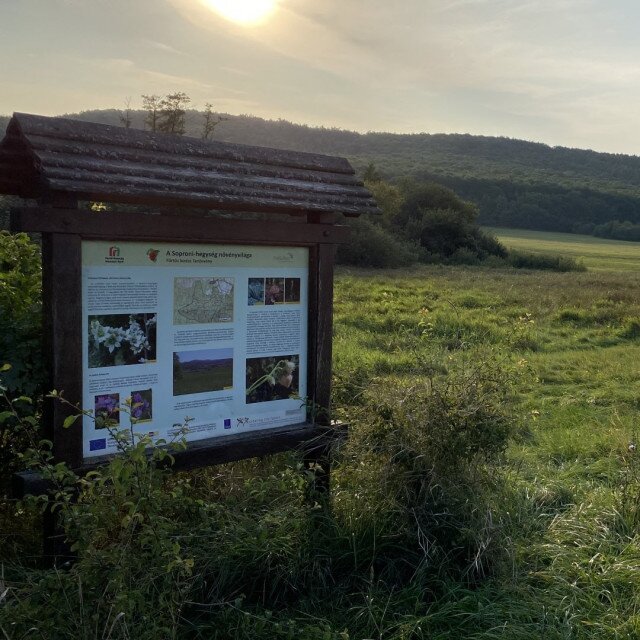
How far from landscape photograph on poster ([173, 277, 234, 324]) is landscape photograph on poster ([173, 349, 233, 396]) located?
0.20 meters

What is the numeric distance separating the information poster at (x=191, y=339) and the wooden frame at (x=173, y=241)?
2.6 inches

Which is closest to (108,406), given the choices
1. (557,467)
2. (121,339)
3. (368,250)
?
(121,339)

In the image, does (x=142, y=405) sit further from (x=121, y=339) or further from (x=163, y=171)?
(x=163, y=171)

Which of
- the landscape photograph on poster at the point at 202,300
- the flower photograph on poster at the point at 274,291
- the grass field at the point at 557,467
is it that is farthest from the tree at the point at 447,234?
the landscape photograph on poster at the point at 202,300

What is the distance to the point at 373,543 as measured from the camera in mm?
4215

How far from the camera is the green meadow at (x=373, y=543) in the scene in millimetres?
3266

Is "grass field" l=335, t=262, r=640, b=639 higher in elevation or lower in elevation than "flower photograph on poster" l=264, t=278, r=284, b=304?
lower

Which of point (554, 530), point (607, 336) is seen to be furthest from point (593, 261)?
point (554, 530)

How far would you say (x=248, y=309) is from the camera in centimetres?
465

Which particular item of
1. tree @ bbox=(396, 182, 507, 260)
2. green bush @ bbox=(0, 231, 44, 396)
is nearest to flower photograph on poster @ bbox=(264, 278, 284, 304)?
green bush @ bbox=(0, 231, 44, 396)

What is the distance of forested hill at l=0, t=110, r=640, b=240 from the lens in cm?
10212

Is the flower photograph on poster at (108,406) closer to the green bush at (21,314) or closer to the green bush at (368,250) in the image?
the green bush at (21,314)

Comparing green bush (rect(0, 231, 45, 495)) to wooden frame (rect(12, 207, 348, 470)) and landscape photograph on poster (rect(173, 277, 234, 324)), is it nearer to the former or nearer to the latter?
wooden frame (rect(12, 207, 348, 470))

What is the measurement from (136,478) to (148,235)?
4.61 feet
